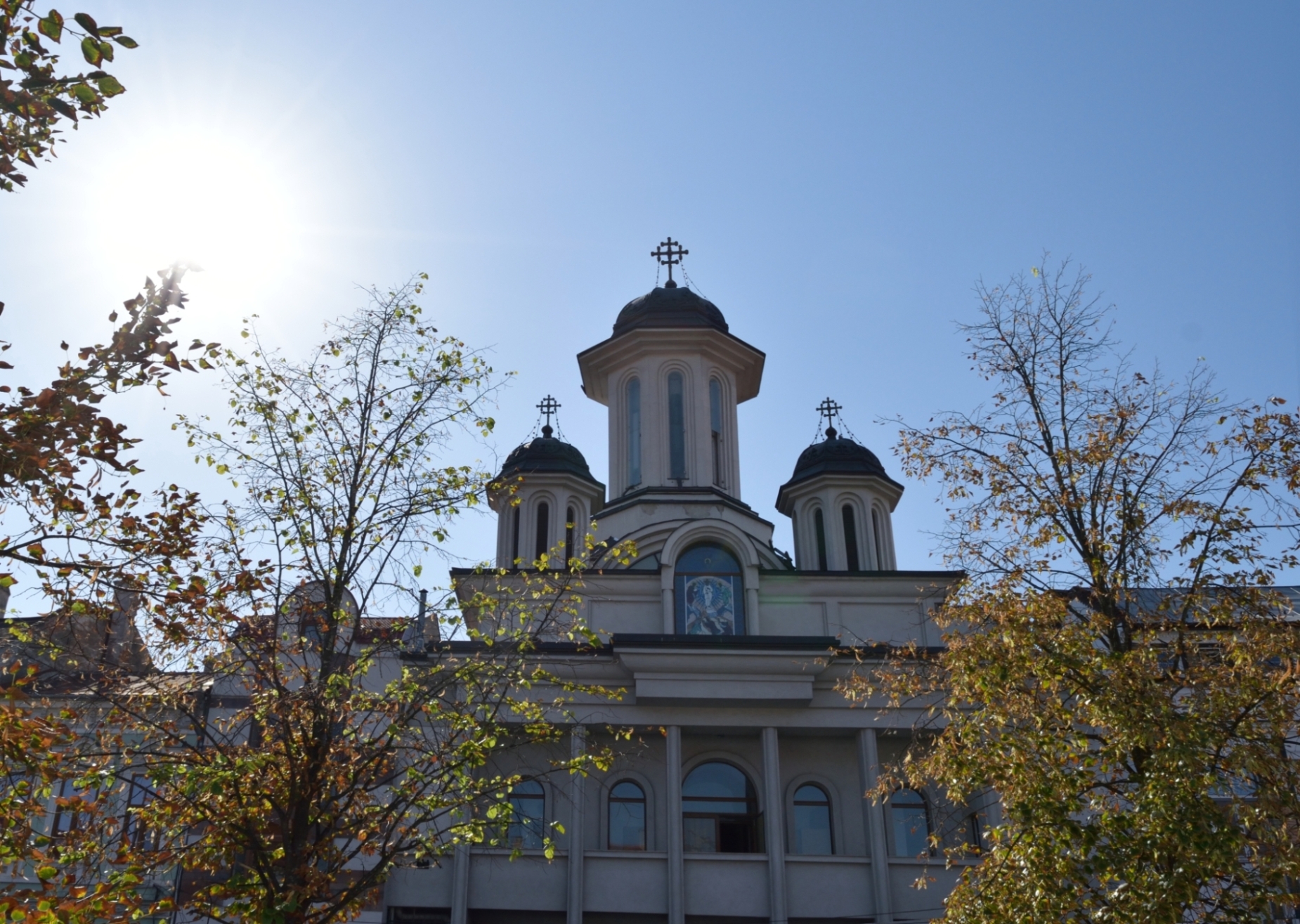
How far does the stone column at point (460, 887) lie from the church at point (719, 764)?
1.1 inches

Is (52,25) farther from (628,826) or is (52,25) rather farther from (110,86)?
(628,826)

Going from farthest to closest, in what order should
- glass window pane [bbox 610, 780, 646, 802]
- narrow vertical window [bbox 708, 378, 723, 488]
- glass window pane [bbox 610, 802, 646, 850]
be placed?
narrow vertical window [bbox 708, 378, 723, 488] < glass window pane [bbox 610, 780, 646, 802] < glass window pane [bbox 610, 802, 646, 850]

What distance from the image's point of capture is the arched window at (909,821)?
20594mm

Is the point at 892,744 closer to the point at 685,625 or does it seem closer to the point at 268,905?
the point at 685,625

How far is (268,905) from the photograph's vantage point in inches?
321

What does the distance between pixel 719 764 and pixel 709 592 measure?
3388 millimetres

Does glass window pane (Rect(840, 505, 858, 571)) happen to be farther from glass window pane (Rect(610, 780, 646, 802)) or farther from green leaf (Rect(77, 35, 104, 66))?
green leaf (Rect(77, 35, 104, 66))

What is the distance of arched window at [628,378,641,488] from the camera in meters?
26.9

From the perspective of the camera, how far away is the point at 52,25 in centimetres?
573

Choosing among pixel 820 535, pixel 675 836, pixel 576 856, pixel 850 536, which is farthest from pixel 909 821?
pixel 820 535

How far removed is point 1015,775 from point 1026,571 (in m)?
2.44

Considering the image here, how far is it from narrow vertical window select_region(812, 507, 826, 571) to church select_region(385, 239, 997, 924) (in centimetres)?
358

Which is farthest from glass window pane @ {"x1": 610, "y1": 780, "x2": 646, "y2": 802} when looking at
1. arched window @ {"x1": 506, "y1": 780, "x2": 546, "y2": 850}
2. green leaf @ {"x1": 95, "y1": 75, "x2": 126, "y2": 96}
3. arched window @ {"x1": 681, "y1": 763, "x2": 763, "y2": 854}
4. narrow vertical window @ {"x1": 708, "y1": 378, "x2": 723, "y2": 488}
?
green leaf @ {"x1": 95, "y1": 75, "x2": 126, "y2": 96}

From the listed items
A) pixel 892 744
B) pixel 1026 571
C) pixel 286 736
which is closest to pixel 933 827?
pixel 892 744
